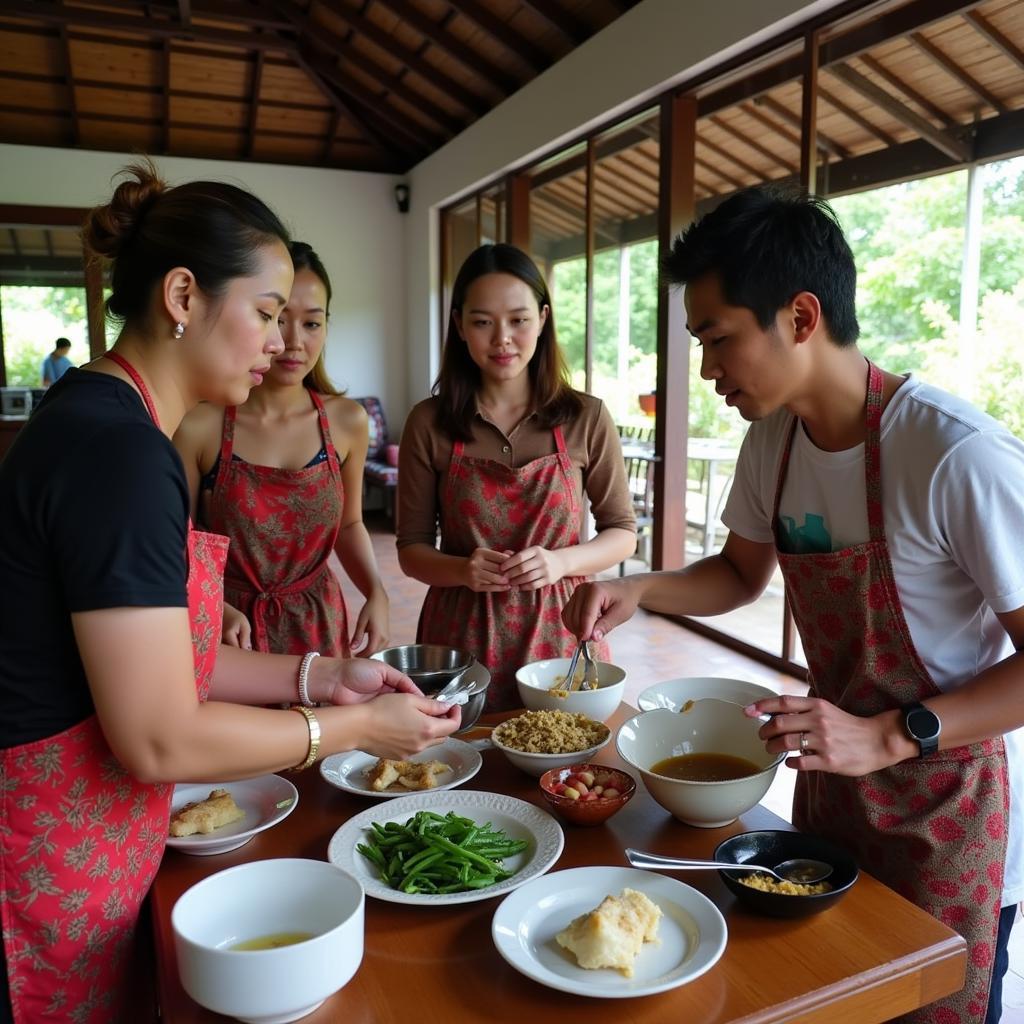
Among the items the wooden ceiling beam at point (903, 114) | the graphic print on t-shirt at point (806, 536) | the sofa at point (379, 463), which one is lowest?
the sofa at point (379, 463)

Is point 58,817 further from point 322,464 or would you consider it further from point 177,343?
point 322,464

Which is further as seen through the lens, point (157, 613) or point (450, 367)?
point (450, 367)

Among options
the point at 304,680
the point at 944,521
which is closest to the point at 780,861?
the point at 944,521

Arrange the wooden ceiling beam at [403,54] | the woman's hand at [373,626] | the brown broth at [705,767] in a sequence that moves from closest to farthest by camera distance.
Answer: the brown broth at [705,767] → the woman's hand at [373,626] → the wooden ceiling beam at [403,54]

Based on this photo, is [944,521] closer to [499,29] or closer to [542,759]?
[542,759]

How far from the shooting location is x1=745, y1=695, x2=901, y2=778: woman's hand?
3.87ft

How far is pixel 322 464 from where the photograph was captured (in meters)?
2.18

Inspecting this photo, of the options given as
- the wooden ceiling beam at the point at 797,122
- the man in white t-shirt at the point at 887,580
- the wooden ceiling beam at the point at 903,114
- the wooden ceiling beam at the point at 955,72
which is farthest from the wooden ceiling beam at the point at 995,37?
the man in white t-shirt at the point at 887,580

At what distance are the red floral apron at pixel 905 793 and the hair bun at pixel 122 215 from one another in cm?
109

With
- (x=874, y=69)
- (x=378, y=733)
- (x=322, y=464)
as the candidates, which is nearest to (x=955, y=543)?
(x=378, y=733)

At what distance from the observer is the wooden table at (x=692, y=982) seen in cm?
93

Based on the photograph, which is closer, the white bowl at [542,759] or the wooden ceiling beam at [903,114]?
the white bowl at [542,759]

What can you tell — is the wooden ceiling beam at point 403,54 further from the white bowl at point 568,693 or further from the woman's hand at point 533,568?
the white bowl at point 568,693

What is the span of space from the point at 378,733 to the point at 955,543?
0.82 m
